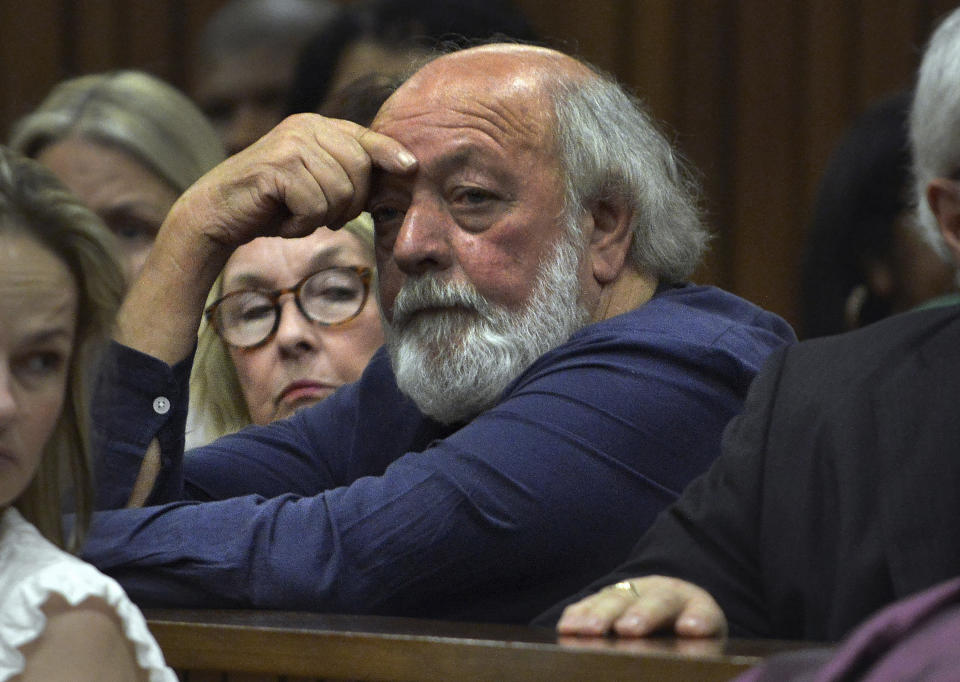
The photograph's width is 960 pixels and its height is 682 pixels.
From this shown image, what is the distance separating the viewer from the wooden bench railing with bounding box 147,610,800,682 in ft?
4.14

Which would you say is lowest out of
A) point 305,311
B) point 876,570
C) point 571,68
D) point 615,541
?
point 305,311

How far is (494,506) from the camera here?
1787 mm

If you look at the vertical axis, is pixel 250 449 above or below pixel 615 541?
below

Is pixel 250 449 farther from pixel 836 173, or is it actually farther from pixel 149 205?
pixel 836 173

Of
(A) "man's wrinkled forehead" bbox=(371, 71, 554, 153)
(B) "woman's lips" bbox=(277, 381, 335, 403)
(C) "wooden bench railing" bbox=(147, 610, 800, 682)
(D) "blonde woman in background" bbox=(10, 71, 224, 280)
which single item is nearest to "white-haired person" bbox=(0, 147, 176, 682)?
(C) "wooden bench railing" bbox=(147, 610, 800, 682)

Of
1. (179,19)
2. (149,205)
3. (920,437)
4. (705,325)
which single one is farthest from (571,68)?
(179,19)

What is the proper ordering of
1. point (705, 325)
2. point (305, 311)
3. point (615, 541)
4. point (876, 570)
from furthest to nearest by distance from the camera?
point (305, 311)
point (705, 325)
point (615, 541)
point (876, 570)

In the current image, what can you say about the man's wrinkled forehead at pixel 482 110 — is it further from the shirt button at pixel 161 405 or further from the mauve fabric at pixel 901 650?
the mauve fabric at pixel 901 650

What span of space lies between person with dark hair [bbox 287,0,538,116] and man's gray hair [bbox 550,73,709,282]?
91 cm

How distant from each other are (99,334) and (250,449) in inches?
32.5

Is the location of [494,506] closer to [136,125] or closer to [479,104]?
[479,104]

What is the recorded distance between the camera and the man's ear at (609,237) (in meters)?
2.23

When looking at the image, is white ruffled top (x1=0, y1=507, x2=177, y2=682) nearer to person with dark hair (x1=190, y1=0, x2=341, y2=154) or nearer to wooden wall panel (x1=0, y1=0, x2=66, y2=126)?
person with dark hair (x1=190, y1=0, x2=341, y2=154)

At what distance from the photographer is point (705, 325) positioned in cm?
201
